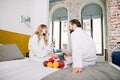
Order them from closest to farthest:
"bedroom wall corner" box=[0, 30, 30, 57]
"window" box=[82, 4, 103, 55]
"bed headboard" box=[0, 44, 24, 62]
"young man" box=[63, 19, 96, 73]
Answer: "young man" box=[63, 19, 96, 73] → "bed headboard" box=[0, 44, 24, 62] → "bedroom wall corner" box=[0, 30, 30, 57] → "window" box=[82, 4, 103, 55]

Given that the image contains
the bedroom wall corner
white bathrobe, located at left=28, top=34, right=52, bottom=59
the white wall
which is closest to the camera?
white bathrobe, located at left=28, top=34, right=52, bottom=59

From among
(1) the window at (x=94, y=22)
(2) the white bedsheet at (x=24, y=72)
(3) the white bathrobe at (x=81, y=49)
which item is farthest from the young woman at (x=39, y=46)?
(1) the window at (x=94, y=22)

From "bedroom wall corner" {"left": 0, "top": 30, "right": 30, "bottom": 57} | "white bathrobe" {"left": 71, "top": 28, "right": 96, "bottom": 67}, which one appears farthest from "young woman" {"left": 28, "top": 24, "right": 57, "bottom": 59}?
"white bathrobe" {"left": 71, "top": 28, "right": 96, "bottom": 67}

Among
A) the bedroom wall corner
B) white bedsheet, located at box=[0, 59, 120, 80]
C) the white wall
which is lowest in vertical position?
white bedsheet, located at box=[0, 59, 120, 80]

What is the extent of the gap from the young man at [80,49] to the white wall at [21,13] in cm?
197

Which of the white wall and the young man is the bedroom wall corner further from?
the young man

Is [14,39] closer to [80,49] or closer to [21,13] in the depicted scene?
[21,13]

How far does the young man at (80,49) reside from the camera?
141cm

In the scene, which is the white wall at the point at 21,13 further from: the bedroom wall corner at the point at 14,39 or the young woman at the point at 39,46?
the young woman at the point at 39,46

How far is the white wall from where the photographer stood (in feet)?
10.1

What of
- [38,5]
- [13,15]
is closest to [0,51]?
[13,15]

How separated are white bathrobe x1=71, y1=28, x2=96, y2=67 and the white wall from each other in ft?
6.76

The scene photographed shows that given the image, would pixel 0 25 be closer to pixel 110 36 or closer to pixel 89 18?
pixel 110 36

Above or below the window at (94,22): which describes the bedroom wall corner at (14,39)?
below
